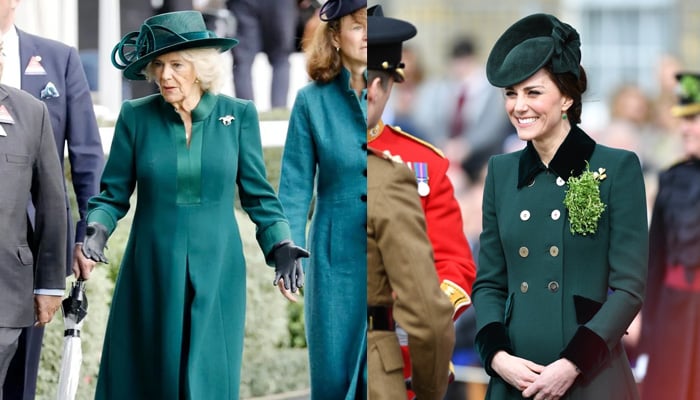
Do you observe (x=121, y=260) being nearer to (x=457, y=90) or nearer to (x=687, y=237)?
Answer: (x=457, y=90)

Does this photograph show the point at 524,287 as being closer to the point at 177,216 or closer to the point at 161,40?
the point at 177,216

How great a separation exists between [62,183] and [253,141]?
0.87 metres

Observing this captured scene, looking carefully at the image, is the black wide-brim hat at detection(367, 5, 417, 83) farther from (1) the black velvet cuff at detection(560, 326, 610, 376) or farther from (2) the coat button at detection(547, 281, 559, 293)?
(1) the black velvet cuff at detection(560, 326, 610, 376)

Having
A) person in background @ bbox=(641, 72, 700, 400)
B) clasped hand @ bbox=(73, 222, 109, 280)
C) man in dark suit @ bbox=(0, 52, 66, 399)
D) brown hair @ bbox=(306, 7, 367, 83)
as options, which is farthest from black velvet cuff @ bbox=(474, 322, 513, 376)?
man in dark suit @ bbox=(0, 52, 66, 399)

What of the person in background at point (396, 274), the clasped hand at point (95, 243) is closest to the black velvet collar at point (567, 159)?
the person in background at point (396, 274)

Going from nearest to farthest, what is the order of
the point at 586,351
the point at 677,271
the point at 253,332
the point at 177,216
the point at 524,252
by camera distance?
1. the point at 586,351
2. the point at 524,252
3. the point at 677,271
4. the point at 177,216
5. the point at 253,332

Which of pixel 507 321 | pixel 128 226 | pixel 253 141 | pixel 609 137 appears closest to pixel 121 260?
pixel 128 226

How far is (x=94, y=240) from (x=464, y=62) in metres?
1.83

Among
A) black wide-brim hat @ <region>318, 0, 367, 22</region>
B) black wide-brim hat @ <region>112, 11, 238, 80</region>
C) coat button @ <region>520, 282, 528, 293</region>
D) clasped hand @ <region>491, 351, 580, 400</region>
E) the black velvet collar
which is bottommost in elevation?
clasped hand @ <region>491, 351, 580, 400</region>

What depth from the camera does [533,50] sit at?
226 inches

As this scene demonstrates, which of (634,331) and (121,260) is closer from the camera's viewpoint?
(634,331)

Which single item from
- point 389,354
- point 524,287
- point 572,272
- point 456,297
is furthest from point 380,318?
point 572,272

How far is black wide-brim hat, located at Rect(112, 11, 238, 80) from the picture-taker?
6098 millimetres

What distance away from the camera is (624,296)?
5598 mm
